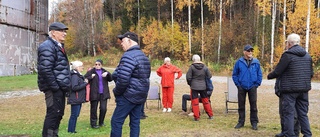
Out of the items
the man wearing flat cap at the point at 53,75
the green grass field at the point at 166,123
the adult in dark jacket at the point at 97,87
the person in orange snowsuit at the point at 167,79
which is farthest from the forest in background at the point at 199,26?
the man wearing flat cap at the point at 53,75

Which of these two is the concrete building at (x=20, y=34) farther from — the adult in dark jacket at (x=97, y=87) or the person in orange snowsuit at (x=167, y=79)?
the adult in dark jacket at (x=97, y=87)

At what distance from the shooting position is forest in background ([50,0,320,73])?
85.7ft

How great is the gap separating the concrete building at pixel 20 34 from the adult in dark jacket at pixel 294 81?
18231 mm

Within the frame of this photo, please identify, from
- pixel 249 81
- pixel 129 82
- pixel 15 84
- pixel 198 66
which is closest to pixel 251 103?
pixel 249 81

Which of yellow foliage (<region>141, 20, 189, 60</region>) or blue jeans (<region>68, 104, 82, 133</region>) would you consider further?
yellow foliage (<region>141, 20, 189, 60</region>)

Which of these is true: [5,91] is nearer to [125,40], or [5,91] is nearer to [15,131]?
[15,131]

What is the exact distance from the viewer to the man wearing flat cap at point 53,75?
4840 mm

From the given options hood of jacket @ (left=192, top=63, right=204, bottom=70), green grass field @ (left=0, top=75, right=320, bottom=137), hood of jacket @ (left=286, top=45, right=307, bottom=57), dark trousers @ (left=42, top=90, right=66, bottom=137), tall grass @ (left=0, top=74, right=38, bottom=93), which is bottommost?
green grass field @ (left=0, top=75, right=320, bottom=137)

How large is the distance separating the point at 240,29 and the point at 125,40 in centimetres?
3044

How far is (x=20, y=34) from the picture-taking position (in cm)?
2136

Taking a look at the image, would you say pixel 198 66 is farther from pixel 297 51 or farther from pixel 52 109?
pixel 52 109

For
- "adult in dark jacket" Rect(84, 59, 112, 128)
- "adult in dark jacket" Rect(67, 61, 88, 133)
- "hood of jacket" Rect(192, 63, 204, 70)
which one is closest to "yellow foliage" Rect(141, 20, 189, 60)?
"hood of jacket" Rect(192, 63, 204, 70)

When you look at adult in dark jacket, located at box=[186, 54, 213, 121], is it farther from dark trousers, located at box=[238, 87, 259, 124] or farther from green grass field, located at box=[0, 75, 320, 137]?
dark trousers, located at box=[238, 87, 259, 124]

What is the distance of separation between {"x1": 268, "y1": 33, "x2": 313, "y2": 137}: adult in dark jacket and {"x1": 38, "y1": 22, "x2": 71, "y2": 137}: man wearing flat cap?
148 inches
